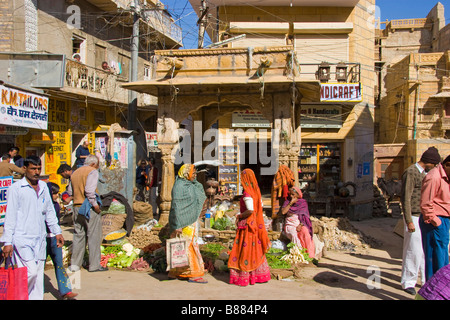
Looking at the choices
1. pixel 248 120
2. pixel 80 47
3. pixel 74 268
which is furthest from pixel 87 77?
pixel 74 268

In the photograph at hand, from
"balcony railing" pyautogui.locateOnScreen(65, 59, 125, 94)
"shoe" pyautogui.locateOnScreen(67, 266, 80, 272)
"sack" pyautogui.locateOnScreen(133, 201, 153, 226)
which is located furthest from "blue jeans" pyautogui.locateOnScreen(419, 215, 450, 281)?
"balcony railing" pyautogui.locateOnScreen(65, 59, 125, 94)

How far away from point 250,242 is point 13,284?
10.2 ft

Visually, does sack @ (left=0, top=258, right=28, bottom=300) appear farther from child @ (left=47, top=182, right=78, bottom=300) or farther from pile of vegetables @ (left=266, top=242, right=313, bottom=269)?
pile of vegetables @ (left=266, top=242, right=313, bottom=269)

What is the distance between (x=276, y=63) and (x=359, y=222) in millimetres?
7695

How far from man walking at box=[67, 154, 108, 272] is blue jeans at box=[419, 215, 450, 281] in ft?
16.0

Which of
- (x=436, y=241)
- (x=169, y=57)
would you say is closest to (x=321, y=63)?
(x=169, y=57)

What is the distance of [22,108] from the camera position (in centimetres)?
1038

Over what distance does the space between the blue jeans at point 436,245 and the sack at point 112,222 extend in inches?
A: 230

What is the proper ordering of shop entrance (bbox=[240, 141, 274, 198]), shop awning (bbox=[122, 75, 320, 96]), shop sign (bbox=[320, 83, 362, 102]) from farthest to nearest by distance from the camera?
shop entrance (bbox=[240, 141, 274, 198]) → shop sign (bbox=[320, 83, 362, 102]) → shop awning (bbox=[122, 75, 320, 96])

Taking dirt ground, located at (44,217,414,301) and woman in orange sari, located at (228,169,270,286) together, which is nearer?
dirt ground, located at (44,217,414,301)

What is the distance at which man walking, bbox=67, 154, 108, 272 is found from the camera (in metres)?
5.91

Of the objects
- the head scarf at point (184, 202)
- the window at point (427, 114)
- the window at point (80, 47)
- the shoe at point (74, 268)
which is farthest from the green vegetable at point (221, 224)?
the window at point (427, 114)

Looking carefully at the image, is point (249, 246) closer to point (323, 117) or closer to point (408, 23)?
point (323, 117)

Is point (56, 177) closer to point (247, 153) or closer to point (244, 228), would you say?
point (247, 153)
